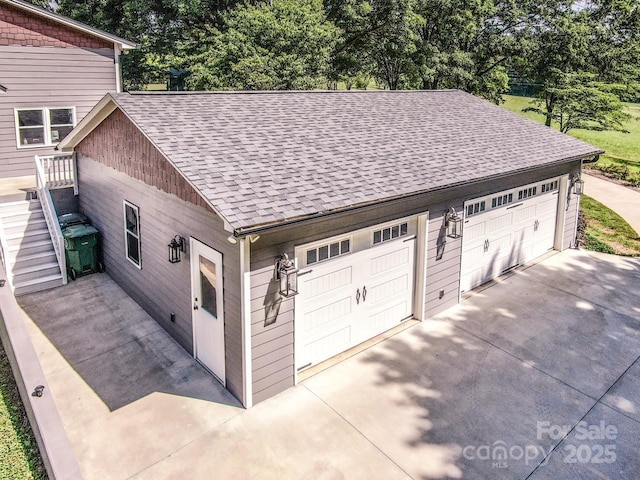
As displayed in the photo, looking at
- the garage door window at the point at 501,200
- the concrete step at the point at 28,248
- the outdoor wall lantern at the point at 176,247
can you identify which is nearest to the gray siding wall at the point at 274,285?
the outdoor wall lantern at the point at 176,247

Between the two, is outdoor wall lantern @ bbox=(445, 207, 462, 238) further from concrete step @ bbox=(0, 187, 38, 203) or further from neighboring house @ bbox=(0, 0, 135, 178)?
neighboring house @ bbox=(0, 0, 135, 178)

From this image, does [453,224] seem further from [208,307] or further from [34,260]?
[34,260]

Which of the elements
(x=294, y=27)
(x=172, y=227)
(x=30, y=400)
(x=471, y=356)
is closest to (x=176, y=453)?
(x=30, y=400)

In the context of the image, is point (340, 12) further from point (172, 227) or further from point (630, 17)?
point (172, 227)

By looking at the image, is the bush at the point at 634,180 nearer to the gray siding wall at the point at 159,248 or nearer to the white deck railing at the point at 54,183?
the gray siding wall at the point at 159,248

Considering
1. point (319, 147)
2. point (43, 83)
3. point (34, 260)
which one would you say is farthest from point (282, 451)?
point (43, 83)

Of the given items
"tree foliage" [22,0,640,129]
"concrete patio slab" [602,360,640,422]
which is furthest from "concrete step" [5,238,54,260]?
"tree foliage" [22,0,640,129]
